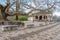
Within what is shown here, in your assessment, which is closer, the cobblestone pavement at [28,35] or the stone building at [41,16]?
the cobblestone pavement at [28,35]

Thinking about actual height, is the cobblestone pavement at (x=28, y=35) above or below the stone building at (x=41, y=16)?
above

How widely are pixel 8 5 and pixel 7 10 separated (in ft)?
3.47

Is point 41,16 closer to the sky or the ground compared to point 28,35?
closer to the ground

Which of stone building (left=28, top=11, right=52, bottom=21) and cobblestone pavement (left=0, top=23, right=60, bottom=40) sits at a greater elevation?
cobblestone pavement (left=0, top=23, right=60, bottom=40)

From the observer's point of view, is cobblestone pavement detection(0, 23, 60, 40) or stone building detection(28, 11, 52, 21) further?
stone building detection(28, 11, 52, 21)

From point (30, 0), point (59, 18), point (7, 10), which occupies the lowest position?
point (59, 18)

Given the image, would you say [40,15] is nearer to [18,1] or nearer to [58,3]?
[58,3]

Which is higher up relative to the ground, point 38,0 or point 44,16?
point 38,0

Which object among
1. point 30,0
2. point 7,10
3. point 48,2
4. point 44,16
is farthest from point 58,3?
point 44,16

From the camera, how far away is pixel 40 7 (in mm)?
17547

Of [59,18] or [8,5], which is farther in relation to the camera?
[59,18]

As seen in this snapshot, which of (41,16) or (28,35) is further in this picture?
(41,16)

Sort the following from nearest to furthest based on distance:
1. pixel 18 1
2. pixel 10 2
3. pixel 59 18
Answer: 1. pixel 18 1
2. pixel 10 2
3. pixel 59 18

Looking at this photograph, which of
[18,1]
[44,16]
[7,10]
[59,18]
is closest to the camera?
[18,1]
